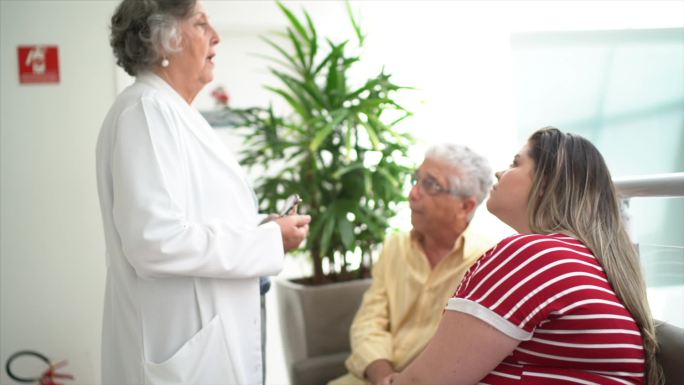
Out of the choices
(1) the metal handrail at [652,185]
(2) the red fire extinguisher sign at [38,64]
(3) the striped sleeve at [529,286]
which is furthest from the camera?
(2) the red fire extinguisher sign at [38,64]

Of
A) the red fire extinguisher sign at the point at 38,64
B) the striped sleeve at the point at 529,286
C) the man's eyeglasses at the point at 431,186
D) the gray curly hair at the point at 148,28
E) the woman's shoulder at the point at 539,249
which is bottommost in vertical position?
the striped sleeve at the point at 529,286

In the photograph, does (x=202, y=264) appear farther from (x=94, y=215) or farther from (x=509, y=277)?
(x=94, y=215)

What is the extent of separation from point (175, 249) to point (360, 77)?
262cm

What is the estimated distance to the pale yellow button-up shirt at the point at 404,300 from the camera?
207 cm

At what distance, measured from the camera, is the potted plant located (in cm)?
260

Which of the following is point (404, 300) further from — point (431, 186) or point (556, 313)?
point (556, 313)

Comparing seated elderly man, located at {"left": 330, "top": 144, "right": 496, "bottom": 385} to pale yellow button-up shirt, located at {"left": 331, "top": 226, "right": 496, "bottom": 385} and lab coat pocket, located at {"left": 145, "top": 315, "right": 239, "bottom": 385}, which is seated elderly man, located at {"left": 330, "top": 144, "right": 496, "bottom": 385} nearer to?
pale yellow button-up shirt, located at {"left": 331, "top": 226, "right": 496, "bottom": 385}

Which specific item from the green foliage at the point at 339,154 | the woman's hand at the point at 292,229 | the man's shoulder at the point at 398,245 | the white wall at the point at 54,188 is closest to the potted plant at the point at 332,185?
the green foliage at the point at 339,154

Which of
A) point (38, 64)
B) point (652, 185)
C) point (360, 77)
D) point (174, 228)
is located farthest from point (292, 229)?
point (38, 64)

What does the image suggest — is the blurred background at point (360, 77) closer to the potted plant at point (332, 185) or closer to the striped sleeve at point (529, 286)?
the potted plant at point (332, 185)

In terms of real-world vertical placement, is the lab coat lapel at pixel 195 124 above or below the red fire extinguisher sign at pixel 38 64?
below

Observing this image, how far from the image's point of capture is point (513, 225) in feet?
4.69

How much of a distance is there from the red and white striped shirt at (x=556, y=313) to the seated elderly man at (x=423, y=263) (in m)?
0.93

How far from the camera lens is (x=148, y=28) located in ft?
5.13
